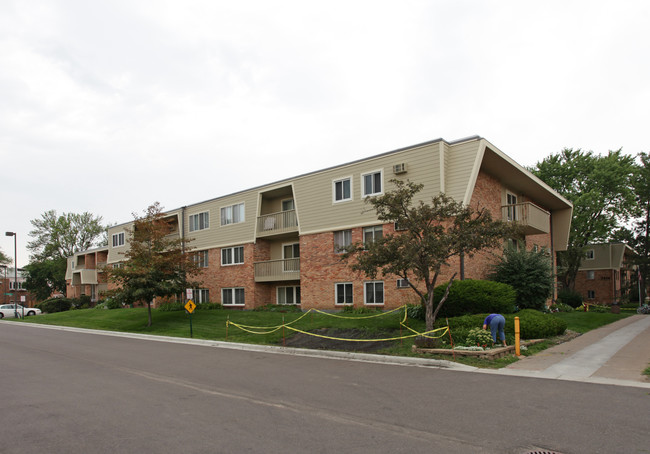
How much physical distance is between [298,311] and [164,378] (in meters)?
16.3

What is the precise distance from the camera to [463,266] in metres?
20.8

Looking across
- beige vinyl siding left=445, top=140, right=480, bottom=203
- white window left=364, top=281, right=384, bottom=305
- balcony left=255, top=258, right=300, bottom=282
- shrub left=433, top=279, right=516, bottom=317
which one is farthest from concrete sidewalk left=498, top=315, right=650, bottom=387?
balcony left=255, top=258, right=300, bottom=282

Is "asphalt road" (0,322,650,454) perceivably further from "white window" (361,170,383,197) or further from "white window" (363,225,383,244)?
"white window" (361,170,383,197)

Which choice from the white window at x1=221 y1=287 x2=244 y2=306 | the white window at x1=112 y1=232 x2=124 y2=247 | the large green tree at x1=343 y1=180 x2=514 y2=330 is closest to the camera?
the large green tree at x1=343 y1=180 x2=514 y2=330

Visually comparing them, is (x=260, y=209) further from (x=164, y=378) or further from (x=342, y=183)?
(x=164, y=378)

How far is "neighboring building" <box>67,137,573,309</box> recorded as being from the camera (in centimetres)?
2150

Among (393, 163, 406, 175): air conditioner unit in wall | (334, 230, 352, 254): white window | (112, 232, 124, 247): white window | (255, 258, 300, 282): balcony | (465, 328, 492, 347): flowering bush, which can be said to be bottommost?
(465, 328, 492, 347): flowering bush

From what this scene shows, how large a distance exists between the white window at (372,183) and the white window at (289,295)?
867 centimetres

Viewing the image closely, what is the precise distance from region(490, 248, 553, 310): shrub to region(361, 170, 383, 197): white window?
22.4 feet

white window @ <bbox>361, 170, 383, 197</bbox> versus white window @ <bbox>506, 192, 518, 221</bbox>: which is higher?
white window @ <bbox>361, 170, 383, 197</bbox>

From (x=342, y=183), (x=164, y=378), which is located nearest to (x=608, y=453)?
(x=164, y=378)

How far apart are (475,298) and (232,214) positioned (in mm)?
19079

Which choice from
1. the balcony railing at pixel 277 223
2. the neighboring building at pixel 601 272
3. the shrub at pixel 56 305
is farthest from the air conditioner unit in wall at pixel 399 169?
the shrub at pixel 56 305

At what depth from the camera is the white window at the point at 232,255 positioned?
103 feet
